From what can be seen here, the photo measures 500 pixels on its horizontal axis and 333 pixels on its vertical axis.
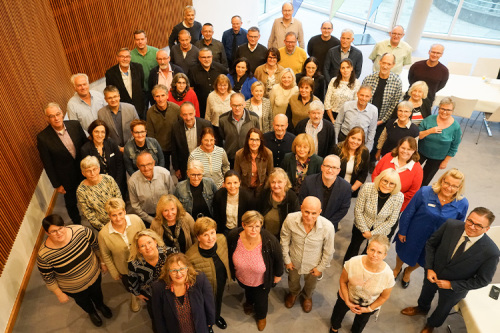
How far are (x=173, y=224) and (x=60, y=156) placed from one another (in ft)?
6.29

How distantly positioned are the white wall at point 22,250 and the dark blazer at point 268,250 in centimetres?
248

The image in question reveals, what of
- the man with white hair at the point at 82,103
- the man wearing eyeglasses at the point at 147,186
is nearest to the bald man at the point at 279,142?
the man wearing eyeglasses at the point at 147,186

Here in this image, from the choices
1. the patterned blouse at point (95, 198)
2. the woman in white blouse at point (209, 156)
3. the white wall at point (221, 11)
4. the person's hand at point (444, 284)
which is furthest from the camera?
the white wall at point (221, 11)

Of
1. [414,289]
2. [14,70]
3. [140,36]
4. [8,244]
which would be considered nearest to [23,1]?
[14,70]

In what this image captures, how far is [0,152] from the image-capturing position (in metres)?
3.85

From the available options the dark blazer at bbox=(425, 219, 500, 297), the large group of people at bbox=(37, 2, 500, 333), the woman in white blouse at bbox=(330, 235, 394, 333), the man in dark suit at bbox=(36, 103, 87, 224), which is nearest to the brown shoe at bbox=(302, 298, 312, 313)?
the large group of people at bbox=(37, 2, 500, 333)

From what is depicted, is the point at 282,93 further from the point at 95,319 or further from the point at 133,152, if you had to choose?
the point at 95,319

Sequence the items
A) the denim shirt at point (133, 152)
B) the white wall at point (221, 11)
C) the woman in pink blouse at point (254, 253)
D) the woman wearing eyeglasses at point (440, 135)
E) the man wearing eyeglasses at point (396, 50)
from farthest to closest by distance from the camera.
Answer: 1. the white wall at point (221, 11)
2. the man wearing eyeglasses at point (396, 50)
3. the woman wearing eyeglasses at point (440, 135)
4. the denim shirt at point (133, 152)
5. the woman in pink blouse at point (254, 253)

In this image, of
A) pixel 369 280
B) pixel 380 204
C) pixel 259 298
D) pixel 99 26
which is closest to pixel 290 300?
pixel 259 298

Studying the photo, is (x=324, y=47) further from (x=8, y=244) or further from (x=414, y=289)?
(x=8, y=244)

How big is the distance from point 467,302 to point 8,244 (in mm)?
4675

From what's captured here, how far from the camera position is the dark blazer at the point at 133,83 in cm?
536

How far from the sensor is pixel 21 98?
14.6ft

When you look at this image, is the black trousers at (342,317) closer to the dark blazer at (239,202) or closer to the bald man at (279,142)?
the dark blazer at (239,202)
